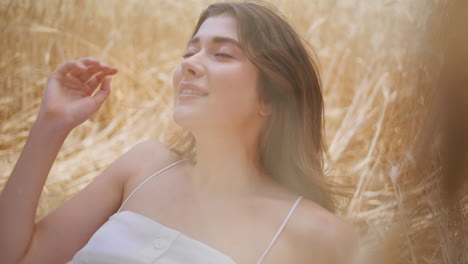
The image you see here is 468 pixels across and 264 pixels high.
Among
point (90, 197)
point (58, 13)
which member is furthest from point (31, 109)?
point (90, 197)

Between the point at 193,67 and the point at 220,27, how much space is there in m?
0.13

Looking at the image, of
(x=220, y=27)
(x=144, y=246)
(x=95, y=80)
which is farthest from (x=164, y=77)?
(x=144, y=246)

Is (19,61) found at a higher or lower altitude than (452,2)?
lower

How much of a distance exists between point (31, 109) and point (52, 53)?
0.25 m

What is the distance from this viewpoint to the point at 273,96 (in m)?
1.21

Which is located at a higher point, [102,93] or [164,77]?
[102,93]

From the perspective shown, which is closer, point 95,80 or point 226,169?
point 226,169

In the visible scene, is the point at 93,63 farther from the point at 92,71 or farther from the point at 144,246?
the point at 144,246

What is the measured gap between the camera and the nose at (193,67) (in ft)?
3.65

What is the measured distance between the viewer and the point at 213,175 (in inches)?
47.0

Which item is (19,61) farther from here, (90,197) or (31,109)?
(90,197)

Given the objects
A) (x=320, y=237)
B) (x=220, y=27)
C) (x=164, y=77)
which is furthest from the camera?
(x=164, y=77)

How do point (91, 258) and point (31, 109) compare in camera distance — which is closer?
point (91, 258)

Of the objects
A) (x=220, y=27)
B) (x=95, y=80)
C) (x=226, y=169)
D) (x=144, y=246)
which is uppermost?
(x=220, y=27)
